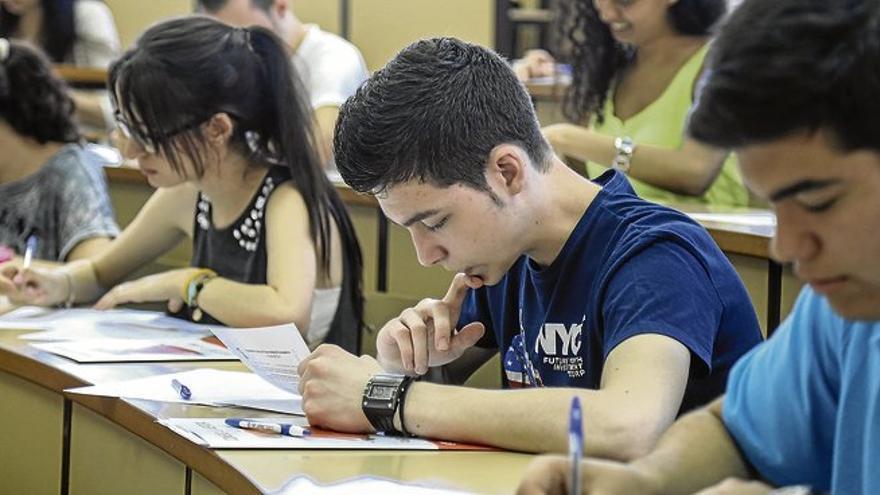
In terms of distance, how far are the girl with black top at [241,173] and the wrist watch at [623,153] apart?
2.58ft

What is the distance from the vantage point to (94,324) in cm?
259

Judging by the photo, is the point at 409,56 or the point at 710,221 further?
the point at 710,221

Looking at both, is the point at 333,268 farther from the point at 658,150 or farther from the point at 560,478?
the point at 560,478

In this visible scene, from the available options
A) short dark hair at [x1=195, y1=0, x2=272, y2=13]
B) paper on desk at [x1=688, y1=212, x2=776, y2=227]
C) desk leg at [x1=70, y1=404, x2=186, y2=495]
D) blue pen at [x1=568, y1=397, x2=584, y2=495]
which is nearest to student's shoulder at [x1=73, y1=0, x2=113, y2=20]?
short dark hair at [x1=195, y1=0, x2=272, y2=13]

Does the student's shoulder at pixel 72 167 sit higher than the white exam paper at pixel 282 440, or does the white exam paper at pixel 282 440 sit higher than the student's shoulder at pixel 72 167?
the white exam paper at pixel 282 440

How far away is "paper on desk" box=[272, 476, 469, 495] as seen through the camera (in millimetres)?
1464

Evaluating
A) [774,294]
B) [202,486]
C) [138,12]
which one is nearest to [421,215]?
[202,486]

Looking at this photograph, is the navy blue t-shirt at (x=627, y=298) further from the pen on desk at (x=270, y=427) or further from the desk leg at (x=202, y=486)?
the desk leg at (x=202, y=486)

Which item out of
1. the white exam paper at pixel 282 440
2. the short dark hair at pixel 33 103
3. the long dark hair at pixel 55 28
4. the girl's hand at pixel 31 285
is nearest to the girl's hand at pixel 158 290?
the girl's hand at pixel 31 285

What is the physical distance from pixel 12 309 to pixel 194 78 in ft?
2.00

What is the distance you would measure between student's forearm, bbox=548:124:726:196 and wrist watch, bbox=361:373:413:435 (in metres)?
1.57

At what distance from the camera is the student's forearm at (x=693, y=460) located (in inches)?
53.4

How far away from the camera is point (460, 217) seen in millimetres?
1700

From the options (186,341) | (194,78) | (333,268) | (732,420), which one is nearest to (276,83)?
(194,78)
